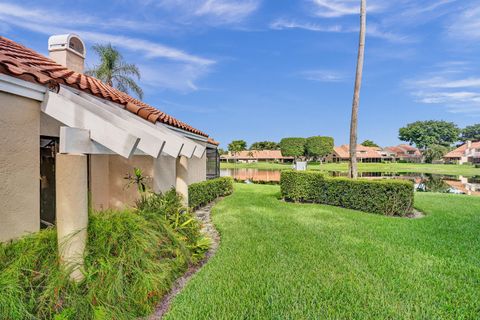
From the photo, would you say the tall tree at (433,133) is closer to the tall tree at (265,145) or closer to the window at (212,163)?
the tall tree at (265,145)

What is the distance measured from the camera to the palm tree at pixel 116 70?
29281 millimetres

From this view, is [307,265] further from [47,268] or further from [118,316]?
[47,268]

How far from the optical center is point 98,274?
3516mm

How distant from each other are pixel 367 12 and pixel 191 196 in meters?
12.7

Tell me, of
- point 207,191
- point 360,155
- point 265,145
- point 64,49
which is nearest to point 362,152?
point 360,155

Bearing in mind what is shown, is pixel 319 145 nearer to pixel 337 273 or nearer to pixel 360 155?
pixel 360 155

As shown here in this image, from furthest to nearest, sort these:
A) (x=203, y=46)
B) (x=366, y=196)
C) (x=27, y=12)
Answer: (x=203, y=46), (x=366, y=196), (x=27, y=12)

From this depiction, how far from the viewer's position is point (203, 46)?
23.3m

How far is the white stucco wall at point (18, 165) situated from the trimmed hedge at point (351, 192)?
1052 centimetres

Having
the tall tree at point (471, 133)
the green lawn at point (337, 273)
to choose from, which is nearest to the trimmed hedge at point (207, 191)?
the green lawn at point (337, 273)

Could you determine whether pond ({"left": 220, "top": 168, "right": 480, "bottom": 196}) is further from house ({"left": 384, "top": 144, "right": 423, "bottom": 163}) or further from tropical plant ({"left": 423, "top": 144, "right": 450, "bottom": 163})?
house ({"left": 384, "top": 144, "right": 423, "bottom": 163})

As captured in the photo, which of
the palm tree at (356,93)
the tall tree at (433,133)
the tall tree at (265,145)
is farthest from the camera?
the tall tree at (265,145)

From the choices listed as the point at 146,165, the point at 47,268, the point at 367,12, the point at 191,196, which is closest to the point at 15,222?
the point at 47,268

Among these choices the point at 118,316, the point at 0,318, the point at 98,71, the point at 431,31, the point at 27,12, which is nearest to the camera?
the point at 0,318
